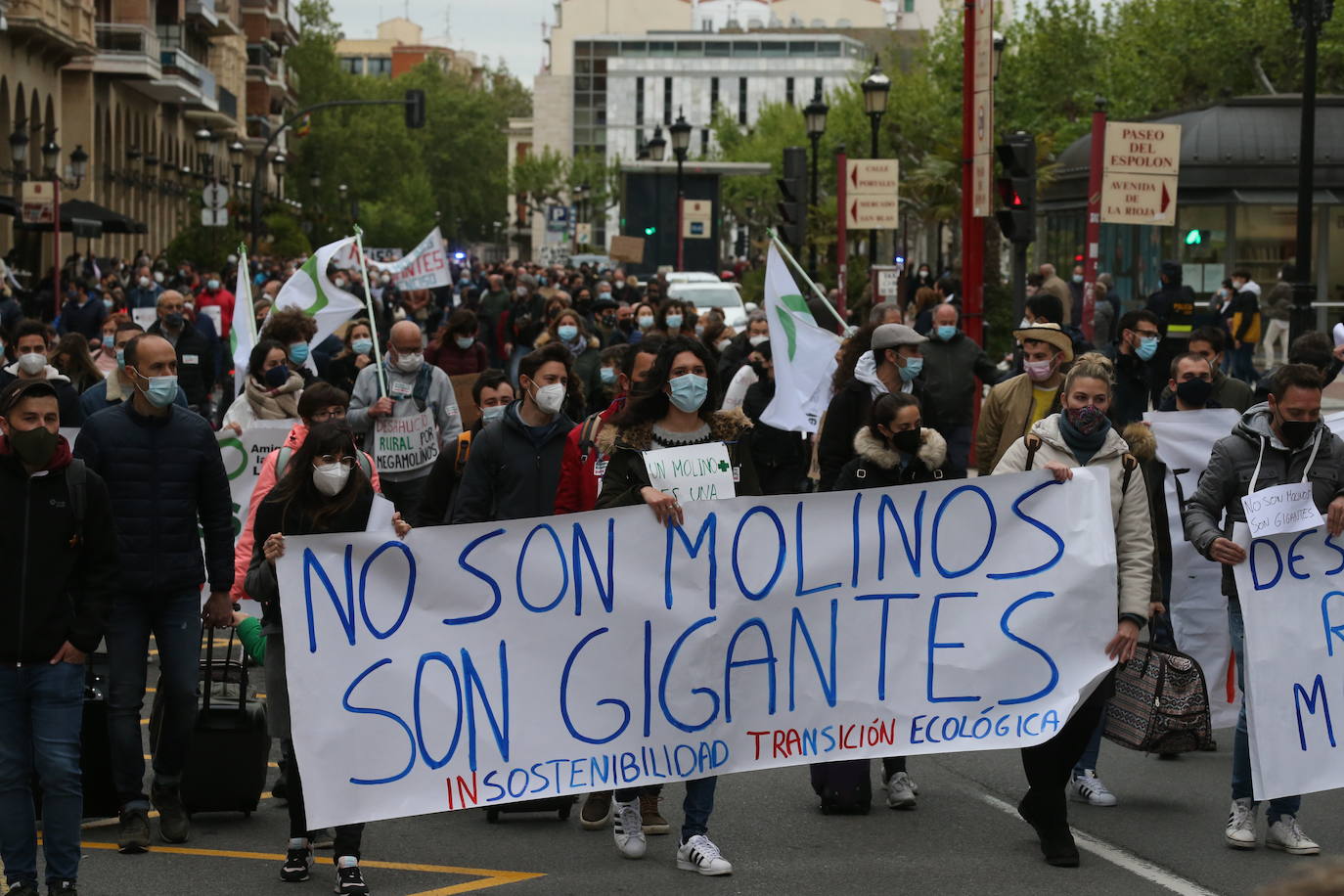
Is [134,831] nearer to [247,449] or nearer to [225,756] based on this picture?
[225,756]

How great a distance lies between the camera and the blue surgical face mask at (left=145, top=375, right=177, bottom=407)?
22.9 ft

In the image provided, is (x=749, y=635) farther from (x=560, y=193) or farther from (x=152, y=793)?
(x=560, y=193)

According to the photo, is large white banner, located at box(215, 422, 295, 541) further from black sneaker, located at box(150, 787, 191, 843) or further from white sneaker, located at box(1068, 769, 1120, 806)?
white sneaker, located at box(1068, 769, 1120, 806)

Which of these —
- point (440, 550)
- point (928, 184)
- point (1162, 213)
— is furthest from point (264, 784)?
point (928, 184)

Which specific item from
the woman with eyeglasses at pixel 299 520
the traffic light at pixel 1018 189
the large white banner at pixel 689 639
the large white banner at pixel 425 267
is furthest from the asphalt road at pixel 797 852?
the large white banner at pixel 425 267

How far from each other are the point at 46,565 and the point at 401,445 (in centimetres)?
455

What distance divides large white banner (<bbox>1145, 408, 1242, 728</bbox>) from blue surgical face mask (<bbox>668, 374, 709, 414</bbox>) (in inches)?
104

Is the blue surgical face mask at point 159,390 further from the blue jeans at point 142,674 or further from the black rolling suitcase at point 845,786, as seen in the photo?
the black rolling suitcase at point 845,786

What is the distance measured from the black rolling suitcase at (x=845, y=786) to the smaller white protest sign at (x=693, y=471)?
1240mm

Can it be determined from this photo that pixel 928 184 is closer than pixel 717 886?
No

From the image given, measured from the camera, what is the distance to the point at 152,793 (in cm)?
724

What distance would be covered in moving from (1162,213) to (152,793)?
1280 cm

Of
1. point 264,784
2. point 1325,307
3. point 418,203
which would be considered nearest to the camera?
point 264,784

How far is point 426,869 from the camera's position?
6.77 m
